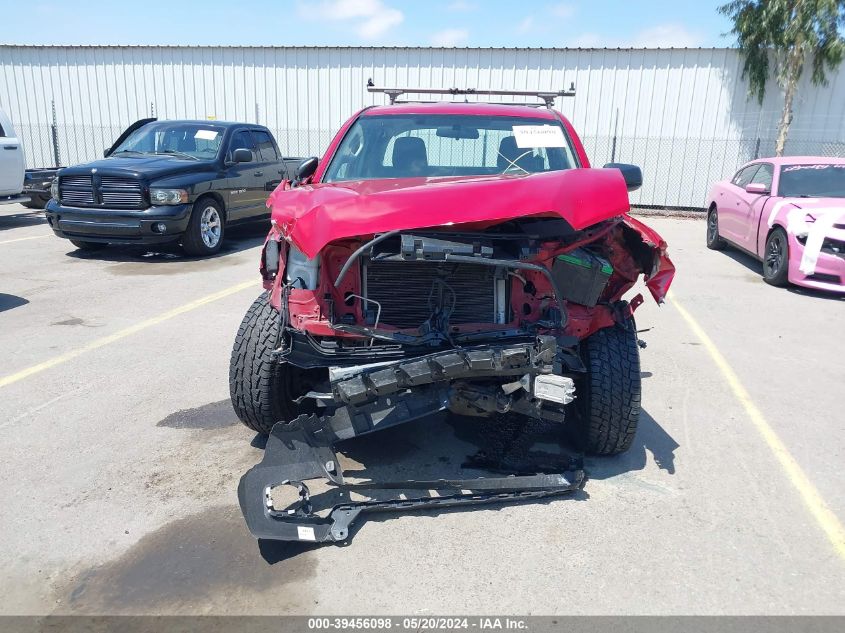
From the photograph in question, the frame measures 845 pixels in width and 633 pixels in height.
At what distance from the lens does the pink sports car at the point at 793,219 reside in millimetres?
7902

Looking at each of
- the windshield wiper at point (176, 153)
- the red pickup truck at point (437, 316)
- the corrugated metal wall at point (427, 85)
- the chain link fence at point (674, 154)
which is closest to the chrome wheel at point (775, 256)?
the red pickup truck at point (437, 316)

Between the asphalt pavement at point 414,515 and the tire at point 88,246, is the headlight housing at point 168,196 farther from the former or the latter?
the asphalt pavement at point 414,515

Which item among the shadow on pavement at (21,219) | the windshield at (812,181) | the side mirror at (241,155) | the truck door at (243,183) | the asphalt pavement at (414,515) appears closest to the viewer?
the asphalt pavement at (414,515)

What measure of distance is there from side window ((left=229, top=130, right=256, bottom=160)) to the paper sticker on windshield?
7206 mm

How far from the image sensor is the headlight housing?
357 inches

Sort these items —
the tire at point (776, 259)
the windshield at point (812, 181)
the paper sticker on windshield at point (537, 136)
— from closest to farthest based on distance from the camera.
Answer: the paper sticker on windshield at point (537, 136), the tire at point (776, 259), the windshield at point (812, 181)

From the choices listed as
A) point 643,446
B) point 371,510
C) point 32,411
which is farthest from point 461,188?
point 32,411

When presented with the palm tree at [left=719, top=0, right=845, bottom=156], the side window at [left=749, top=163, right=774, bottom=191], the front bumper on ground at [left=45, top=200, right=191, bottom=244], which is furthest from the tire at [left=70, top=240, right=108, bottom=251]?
the palm tree at [left=719, top=0, right=845, bottom=156]

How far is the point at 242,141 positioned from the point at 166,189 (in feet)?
7.27

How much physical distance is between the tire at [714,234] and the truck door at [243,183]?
→ 777cm

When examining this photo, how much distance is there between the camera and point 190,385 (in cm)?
480

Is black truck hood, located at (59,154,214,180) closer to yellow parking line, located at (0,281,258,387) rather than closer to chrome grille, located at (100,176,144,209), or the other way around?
chrome grille, located at (100,176,144,209)

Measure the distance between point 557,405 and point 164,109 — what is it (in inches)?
734

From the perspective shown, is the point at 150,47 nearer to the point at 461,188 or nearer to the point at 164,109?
the point at 164,109
